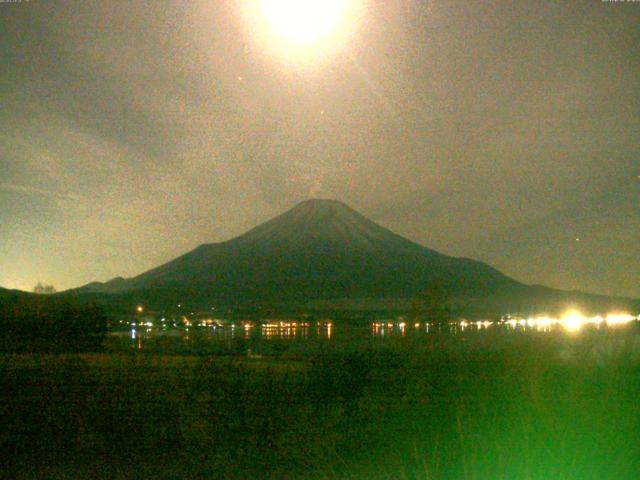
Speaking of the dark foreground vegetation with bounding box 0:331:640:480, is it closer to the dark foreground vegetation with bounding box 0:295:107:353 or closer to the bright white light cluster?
the dark foreground vegetation with bounding box 0:295:107:353

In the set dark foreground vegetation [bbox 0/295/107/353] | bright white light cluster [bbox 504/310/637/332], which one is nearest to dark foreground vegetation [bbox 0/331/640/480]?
dark foreground vegetation [bbox 0/295/107/353]

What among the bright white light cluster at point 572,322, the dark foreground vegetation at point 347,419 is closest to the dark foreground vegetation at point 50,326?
the dark foreground vegetation at point 347,419

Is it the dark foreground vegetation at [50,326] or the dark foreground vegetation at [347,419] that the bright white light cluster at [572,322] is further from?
the dark foreground vegetation at [50,326]

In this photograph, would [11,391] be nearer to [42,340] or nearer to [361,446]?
[361,446]

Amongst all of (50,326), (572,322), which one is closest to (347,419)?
(50,326)

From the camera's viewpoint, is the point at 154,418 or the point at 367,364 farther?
the point at 367,364

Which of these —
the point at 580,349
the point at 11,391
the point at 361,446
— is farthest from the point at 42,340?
the point at 361,446
